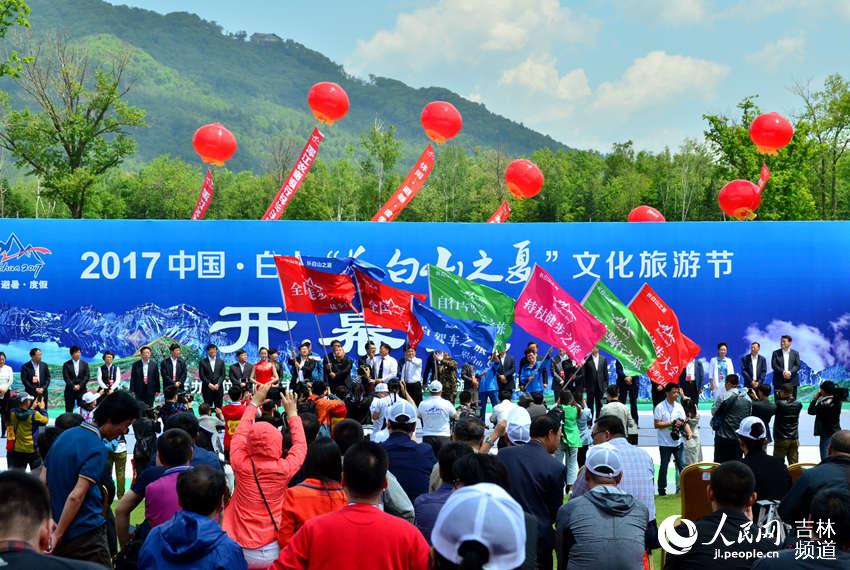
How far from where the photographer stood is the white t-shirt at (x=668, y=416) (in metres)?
11.4

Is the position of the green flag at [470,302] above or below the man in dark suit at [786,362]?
above

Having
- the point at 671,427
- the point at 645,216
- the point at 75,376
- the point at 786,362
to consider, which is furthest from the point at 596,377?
the point at 75,376

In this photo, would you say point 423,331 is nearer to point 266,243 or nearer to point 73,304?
point 266,243

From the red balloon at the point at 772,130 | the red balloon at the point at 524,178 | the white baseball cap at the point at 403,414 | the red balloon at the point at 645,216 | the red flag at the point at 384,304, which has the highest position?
the red balloon at the point at 772,130

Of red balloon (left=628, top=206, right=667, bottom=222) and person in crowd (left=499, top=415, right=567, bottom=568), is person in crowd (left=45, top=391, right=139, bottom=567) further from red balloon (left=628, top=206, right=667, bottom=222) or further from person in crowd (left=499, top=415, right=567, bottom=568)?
red balloon (left=628, top=206, right=667, bottom=222)

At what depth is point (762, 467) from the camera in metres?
6.57

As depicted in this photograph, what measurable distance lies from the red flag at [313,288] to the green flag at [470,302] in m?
1.28

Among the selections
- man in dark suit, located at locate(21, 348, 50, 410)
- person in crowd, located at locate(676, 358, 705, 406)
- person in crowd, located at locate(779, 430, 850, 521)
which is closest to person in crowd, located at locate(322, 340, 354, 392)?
man in dark suit, located at locate(21, 348, 50, 410)

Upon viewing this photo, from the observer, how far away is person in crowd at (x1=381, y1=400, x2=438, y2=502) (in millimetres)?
6379

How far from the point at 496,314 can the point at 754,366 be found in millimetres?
6282

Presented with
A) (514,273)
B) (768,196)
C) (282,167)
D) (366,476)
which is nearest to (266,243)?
(514,273)

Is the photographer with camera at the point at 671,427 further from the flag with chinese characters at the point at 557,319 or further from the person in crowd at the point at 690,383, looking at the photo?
the person in crowd at the point at 690,383

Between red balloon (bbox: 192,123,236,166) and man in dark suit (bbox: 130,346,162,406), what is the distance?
14.7 ft

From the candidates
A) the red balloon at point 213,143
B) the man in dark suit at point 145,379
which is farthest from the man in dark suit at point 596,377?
the red balloon at point 213,143
